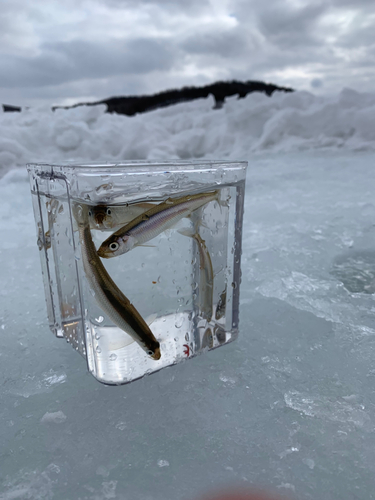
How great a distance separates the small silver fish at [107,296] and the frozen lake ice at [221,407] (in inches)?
6.2

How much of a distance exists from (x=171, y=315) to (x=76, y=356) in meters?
0.28

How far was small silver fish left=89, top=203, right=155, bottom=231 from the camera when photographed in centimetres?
79

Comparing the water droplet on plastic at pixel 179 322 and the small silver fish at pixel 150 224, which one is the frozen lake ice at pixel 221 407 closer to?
the water droplet on plastic at pixel 179 322

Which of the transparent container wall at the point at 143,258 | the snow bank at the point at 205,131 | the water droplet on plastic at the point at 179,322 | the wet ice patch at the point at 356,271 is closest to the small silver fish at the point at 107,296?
the transparent container wall at the point at 143,258

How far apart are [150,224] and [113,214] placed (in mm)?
80

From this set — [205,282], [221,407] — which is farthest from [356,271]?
[221,407]

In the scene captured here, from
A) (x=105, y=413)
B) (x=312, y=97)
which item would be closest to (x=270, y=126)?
(x=312, y=97)

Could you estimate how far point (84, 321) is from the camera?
84 centimetres

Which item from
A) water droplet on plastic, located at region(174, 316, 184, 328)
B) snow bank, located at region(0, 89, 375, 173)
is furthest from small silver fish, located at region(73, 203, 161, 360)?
snow bank, located at region(0, 89, 375, 173)

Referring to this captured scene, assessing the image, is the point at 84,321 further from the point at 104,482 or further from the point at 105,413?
the point at 104,482

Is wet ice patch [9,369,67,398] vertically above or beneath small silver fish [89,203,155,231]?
beneath

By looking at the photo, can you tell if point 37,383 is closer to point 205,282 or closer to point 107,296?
point 107,296

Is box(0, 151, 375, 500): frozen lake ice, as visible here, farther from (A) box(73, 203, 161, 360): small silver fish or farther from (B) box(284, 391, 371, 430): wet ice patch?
(A) box(73, 203, 161, 360): small silver fish

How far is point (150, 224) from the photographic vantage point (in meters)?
0.83
